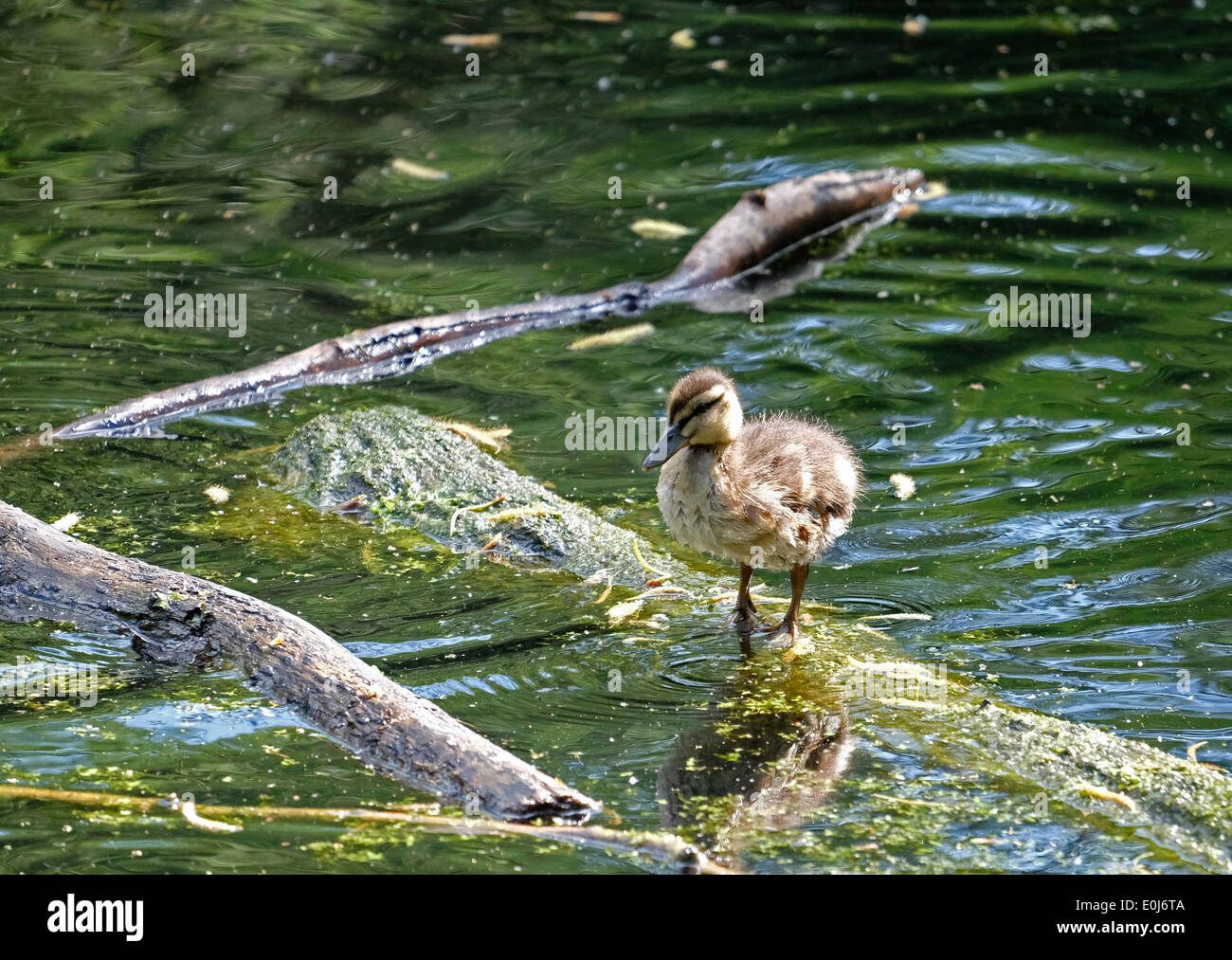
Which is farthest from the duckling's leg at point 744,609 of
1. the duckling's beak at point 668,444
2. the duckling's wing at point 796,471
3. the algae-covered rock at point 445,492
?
the duckling's beak at point 668,444

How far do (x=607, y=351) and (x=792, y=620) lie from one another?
344 centimetres

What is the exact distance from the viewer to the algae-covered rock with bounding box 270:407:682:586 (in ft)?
20.7

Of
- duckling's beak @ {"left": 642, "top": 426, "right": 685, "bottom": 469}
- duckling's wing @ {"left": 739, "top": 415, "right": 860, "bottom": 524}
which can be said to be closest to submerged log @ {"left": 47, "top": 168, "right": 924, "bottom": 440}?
duckling's wing @ {"left": 739, "top": 415, "right": 860, "bottom": 524}

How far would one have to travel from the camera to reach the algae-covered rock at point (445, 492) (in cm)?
630

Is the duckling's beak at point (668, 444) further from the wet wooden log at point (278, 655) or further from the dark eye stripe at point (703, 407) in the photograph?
the wet wooden log at point (278, 655)

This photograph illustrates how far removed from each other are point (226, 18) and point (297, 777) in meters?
10.9

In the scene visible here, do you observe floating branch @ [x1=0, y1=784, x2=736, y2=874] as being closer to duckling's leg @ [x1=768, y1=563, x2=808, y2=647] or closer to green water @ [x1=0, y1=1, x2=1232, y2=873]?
green water @ [x1=0, y1=1, x2=1232, y2=873]

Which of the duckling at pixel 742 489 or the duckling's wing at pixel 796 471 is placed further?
the duckling's wing at pixel 796 471

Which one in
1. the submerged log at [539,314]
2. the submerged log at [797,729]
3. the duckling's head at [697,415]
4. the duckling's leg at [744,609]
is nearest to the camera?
the submerged log at [797,729]

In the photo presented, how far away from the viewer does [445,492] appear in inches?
261

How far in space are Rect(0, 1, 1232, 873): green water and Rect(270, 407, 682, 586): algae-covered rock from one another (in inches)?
7.1

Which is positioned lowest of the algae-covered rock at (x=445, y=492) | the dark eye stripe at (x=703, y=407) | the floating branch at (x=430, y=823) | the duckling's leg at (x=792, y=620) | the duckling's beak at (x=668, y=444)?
the floating branch at (x=430, y=823)

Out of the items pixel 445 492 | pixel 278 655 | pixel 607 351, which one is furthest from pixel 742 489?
pixel 607 351
